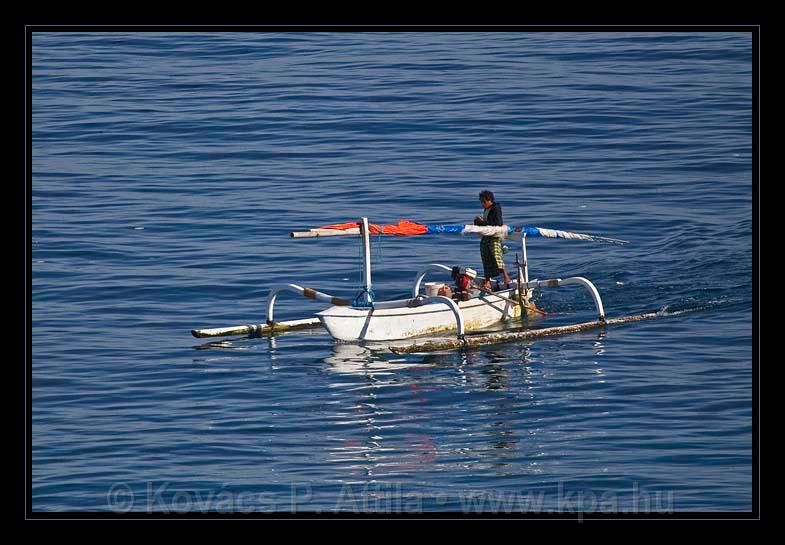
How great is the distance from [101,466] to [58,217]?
1628 centimetres

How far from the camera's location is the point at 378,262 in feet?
90.8

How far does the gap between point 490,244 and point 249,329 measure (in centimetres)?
428

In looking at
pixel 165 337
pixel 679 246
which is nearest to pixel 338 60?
pixel 679 246

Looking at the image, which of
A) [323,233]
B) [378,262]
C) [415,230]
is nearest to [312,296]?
[323,233]

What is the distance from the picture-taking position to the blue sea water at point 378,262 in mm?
15727

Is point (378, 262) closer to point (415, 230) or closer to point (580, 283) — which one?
point (415, 230)

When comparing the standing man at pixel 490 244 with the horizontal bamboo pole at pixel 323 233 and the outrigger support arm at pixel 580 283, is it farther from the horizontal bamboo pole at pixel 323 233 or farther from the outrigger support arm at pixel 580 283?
the horizontal bamboo pole at pixel 323 233

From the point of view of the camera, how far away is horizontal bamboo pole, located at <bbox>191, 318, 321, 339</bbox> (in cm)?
2223

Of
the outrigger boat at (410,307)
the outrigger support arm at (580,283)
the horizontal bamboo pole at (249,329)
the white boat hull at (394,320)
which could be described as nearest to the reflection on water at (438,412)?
the white boat hull at (394,320)

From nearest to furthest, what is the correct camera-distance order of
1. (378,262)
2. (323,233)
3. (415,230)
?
(323,233)
(415,230)
(378,262)

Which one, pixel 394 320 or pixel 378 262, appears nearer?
pixel 394 320

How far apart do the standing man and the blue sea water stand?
137 centimetres

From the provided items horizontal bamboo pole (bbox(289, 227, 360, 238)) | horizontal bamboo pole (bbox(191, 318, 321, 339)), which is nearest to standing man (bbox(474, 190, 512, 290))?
horizontal bamboo pole (bbox(289, 227, 360, 238))

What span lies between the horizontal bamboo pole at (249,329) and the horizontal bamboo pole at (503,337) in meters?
2.50
